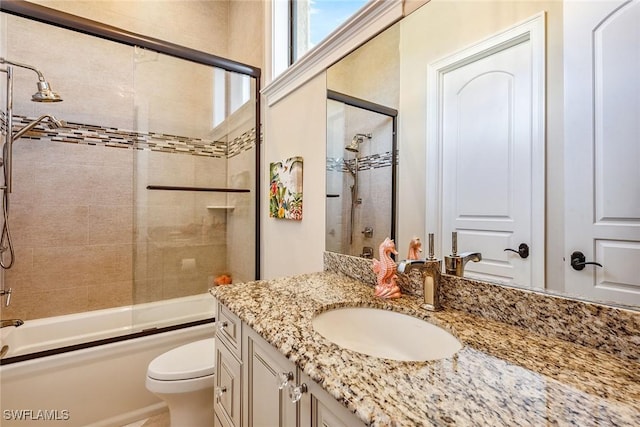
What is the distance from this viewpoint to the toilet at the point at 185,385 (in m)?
1.38

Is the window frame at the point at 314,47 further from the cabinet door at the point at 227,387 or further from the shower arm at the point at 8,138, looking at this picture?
the shower arm at the point at 8,138

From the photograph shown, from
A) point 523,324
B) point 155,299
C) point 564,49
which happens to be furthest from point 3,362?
point 564,49

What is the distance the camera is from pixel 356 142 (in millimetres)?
1417

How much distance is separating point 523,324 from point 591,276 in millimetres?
191

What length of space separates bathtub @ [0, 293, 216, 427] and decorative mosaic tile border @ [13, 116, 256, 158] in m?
1.15

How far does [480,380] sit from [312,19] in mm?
2064

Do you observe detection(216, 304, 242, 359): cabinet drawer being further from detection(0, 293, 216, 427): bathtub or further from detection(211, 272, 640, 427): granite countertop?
detection(0, 293, 216, 427): bathtub

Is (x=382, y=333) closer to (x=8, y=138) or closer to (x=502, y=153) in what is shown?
(x=502, y=153)

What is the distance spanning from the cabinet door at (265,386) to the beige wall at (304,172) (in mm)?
722

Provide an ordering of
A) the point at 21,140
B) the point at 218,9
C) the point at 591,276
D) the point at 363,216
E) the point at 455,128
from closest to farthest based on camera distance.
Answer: the point at 591,276
the point at 455,128
the point at 363,216
the point at 21,140
the point at 218,9

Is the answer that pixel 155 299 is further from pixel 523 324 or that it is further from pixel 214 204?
pixel 523 324

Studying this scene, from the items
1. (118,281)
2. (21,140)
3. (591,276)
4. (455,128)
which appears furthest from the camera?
(118,281)

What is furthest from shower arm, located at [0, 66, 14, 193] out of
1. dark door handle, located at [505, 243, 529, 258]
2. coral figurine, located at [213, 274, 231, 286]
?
dark door handle, located at [505, 243, 529, 258]

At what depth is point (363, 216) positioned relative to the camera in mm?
1386
